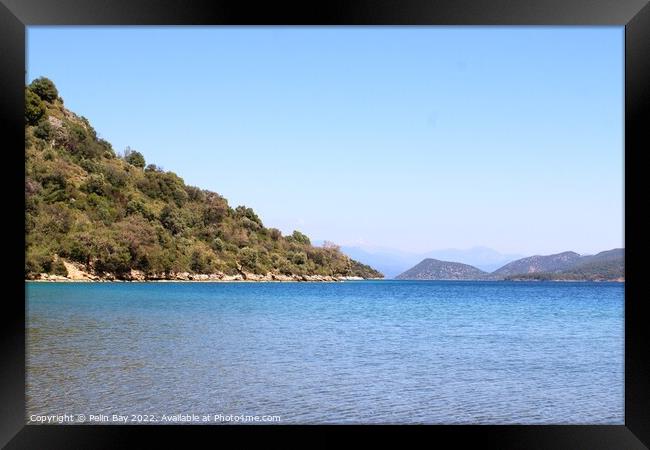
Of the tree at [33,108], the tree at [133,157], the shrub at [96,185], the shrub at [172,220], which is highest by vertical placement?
the tree at [33,108]

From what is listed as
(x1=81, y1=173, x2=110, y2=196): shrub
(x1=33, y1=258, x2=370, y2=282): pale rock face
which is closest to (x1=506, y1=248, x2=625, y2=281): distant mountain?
(x1=33, y1=258, x2=370, y2=282): pale rock face

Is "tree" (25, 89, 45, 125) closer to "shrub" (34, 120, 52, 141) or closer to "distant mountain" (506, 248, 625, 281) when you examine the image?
"shrub" (34, 120, 52, 141)

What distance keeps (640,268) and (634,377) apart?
0.57 metres

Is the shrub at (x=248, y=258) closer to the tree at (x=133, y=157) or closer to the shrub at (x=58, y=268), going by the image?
the tree at (x=133, y=157)

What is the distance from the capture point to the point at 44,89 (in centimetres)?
3972

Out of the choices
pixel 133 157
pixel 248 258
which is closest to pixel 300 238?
pixel 248 258

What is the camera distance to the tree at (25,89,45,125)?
3584cm

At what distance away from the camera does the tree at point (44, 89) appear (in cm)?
3928

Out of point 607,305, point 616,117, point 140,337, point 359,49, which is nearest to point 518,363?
point 140,337

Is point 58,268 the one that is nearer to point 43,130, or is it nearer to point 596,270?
point 43,130

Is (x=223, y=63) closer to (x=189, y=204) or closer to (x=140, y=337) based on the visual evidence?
(x=189, y=204)

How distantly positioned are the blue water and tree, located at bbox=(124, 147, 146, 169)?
22816 millimetres

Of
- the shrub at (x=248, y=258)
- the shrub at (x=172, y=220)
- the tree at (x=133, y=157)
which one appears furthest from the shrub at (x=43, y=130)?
the shrub at (x=248, y=258)

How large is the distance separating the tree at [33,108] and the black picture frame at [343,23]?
35272 millimetres
